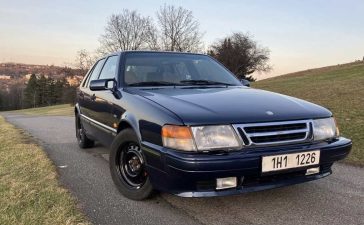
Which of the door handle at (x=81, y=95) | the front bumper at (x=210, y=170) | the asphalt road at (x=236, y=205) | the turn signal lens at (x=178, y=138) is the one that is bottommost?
the asphalt road at (x=236, y=205)

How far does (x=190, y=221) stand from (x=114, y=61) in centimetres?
256

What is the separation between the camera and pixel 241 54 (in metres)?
63.6

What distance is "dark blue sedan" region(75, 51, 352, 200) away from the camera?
10.7 ft

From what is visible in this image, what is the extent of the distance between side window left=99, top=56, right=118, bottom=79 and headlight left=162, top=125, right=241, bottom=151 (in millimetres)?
2017

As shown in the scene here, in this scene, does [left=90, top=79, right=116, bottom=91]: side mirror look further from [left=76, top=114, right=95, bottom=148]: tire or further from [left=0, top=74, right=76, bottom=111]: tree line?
[left=0, top=74, right=76, bottom=111]: tree line

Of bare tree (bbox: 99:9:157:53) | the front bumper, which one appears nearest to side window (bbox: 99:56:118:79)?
the front bumper

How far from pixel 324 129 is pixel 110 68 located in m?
2.84

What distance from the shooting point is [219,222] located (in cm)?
341

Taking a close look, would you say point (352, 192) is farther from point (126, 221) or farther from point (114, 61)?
point (114, 61)

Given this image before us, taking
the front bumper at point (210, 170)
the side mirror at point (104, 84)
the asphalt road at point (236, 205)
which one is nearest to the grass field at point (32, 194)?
the asphalt road at point (236, 205)

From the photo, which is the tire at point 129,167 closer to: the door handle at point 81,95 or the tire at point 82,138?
the door handle at point 81,95

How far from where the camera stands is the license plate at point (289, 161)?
10.9 feet

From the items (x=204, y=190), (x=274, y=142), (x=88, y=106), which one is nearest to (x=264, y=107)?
(x=274, y=142)

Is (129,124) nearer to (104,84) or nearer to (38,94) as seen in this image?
(104,84)
